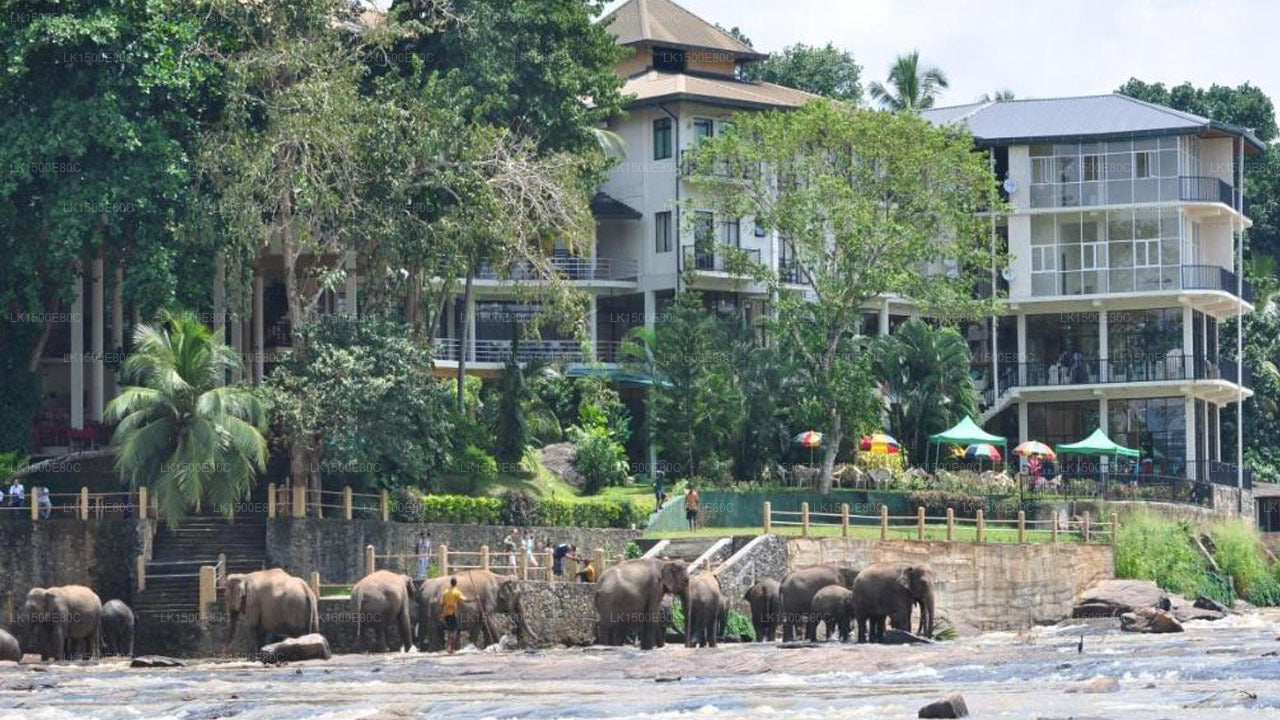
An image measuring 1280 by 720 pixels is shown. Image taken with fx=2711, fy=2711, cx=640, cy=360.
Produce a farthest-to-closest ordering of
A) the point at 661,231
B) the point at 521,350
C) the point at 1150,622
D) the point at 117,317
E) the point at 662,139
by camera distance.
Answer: the point at 662,139 → the point at 661,231 → the point at 521,350 → the point at 117,317 → the point at 1150,622

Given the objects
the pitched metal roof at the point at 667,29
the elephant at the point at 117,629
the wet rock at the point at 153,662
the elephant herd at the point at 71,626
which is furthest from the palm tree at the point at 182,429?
the pitched metal roof at the point at 667,29

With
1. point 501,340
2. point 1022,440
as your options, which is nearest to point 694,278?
point 501,340

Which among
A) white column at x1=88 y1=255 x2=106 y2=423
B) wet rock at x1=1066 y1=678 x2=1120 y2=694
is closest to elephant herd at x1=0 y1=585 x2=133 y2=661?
white column at x1=88 y1=255 x2=106 y2=423

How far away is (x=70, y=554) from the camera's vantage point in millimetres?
47156

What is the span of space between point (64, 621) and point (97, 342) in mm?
12020

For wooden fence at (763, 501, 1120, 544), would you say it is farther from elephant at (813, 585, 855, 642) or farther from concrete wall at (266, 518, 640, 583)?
concrete wall at (266, 518, 640, 583)

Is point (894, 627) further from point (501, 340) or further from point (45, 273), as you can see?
point (501, 340)

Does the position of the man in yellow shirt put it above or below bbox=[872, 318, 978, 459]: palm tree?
below

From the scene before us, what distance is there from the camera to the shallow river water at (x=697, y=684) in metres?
31.5

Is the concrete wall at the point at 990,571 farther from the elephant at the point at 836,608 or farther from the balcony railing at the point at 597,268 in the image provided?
the balcony railing at the point at 597,268

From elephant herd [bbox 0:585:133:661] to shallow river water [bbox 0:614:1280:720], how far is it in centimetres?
105

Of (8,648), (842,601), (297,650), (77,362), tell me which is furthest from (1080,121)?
(8,648)

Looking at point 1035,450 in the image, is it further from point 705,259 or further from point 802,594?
point 802,594

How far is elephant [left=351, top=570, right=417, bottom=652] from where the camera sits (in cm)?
4431
